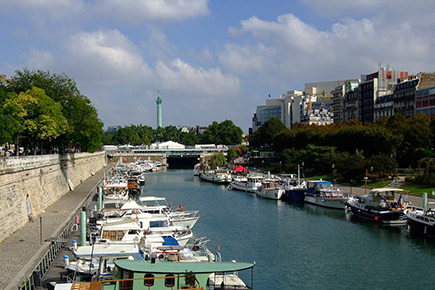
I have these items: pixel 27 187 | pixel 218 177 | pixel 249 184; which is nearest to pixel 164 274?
pixel 27 187

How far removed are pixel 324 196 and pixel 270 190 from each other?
11575 mm

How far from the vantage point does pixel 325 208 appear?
55.9 metres

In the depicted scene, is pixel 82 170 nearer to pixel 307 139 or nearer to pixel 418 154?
pixel 307 139

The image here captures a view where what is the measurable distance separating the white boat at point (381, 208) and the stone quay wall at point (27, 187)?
32.1m

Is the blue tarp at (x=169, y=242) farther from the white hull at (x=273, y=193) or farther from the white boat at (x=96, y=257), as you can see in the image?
the white hull at (x=273, y=193)

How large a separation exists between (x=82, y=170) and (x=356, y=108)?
250 ft

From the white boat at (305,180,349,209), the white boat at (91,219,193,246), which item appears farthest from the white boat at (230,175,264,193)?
the white boat at (91,219,193,246)

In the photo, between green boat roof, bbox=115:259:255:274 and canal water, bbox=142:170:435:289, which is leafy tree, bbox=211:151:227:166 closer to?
canal water, bbox=142:170:435:289

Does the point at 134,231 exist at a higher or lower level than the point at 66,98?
lower

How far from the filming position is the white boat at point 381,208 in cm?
4412

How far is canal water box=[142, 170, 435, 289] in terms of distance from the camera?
2833 centimetres

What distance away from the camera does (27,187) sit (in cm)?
3931

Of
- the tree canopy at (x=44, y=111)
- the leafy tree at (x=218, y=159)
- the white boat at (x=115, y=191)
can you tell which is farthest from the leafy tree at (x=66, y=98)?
the leafy tree at (x=218, y=159)

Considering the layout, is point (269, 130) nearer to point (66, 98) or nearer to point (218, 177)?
point (218, 177)
